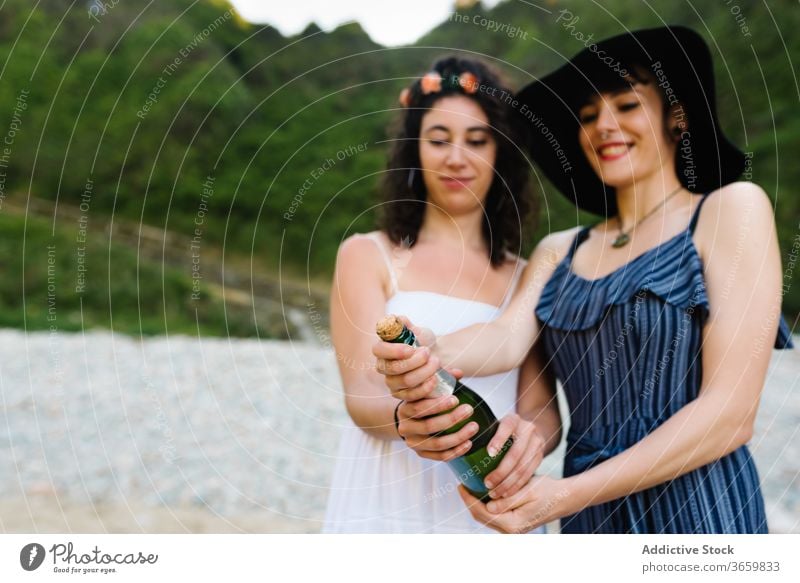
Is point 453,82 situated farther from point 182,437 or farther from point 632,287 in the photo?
point 182,437

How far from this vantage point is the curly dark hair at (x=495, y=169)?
2.83ft

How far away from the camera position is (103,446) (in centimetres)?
269

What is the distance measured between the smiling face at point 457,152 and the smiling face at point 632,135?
0.13 m

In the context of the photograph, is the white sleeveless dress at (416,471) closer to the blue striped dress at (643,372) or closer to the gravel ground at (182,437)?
the blue striped dress at (643,372)

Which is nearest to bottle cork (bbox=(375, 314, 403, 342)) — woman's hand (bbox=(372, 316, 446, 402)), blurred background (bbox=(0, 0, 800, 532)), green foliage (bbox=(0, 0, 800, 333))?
woman's hand (bbox=(372, 316, 446, 402))

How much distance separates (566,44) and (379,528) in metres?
2.40

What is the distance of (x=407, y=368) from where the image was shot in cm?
63

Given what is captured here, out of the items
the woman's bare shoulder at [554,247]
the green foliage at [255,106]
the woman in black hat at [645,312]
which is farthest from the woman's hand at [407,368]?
the green foliage at [255,106]

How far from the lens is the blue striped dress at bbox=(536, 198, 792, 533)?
71 cm

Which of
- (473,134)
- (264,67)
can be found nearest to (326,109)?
(264,67)

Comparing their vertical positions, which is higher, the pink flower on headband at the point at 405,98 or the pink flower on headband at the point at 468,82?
the pink flower on headband at the point at 405,98

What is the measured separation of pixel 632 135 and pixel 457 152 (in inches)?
7.4

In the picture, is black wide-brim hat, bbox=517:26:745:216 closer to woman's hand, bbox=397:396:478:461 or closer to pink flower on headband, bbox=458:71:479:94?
pink flower on headband, bbox=458:71:479:94
